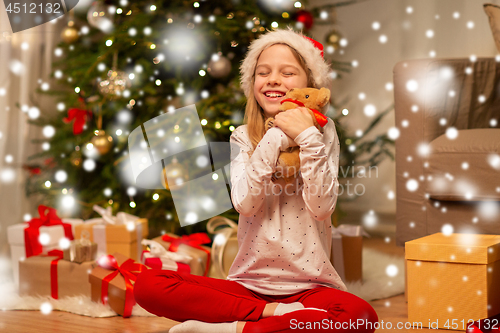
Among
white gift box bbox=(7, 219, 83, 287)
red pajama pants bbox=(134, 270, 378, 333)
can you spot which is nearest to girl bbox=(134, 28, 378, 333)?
red pajama pants bbox=(134, 270, 378, 333)

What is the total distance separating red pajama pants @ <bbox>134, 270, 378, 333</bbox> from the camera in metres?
0.86

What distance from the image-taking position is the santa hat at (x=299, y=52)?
110 cm

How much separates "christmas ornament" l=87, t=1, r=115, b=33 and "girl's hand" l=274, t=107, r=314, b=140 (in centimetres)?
107

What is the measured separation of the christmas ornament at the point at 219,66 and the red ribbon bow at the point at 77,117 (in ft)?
1.75

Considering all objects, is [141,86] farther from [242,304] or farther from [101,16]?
[242,304]

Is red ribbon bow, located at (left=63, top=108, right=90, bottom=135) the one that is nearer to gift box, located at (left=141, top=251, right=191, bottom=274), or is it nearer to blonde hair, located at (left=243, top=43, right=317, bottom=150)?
gift box, located at (left=141, top=251, right=191, bottom=274)

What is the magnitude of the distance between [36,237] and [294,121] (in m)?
1.00

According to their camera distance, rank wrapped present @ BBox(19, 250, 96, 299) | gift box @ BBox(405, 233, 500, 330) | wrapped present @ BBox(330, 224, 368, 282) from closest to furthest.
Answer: gift box @ BBox(405, 233, 500, 330) → wrapped present @ BBox(19, 250, 96, 299) → wrapped present @ BBox(330, 224, 368, 282)

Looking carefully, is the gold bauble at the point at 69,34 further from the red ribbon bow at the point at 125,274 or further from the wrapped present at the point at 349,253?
the wrapped present at the point at 349,253

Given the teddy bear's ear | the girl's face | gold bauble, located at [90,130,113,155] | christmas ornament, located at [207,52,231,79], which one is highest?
christmas ornament, located at [207,52,231,79]

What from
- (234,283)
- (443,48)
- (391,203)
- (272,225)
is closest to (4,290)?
(234,283)

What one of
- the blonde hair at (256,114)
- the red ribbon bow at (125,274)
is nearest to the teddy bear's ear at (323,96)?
the blonde hair at (256,114)

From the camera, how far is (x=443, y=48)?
2.39 metres

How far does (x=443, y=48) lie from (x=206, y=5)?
1279 mm
